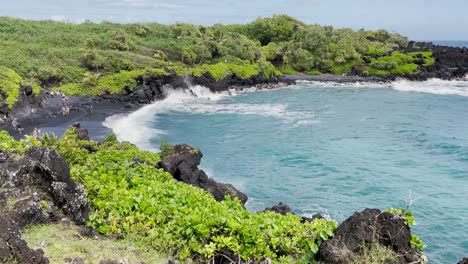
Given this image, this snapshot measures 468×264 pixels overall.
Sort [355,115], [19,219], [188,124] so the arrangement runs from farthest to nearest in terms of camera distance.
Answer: [355,115], [188,124], [19,219]

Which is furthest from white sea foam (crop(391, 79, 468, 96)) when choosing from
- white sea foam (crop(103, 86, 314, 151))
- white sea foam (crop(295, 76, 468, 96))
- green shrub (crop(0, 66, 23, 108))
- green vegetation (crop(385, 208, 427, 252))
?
green vegetation (crop(385, 208, 427, 252))

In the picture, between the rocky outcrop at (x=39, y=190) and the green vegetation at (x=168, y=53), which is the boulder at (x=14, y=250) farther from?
the green vegetation at (x=168, y=53)

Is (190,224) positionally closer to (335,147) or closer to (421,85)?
(335,147)

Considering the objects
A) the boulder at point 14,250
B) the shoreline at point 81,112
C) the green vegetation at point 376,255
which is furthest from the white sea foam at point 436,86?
the boulder at point 14,250

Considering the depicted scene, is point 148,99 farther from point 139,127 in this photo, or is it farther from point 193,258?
point 193,258

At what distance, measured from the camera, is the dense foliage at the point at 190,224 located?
1089cm

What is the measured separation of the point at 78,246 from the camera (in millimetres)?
10055

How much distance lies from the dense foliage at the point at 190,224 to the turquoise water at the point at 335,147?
11.0 metres

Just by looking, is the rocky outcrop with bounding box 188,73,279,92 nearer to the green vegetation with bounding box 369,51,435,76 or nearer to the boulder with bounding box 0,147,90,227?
the green vegetation with bounding box 369,51,435,76

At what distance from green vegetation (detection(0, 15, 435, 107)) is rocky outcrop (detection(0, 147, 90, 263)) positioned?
3107 centimetres

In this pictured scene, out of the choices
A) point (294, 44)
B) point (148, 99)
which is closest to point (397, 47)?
point (294, 44)

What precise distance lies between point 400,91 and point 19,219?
6706 cm

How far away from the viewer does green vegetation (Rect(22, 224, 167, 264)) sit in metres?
9.59

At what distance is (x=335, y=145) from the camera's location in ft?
122
